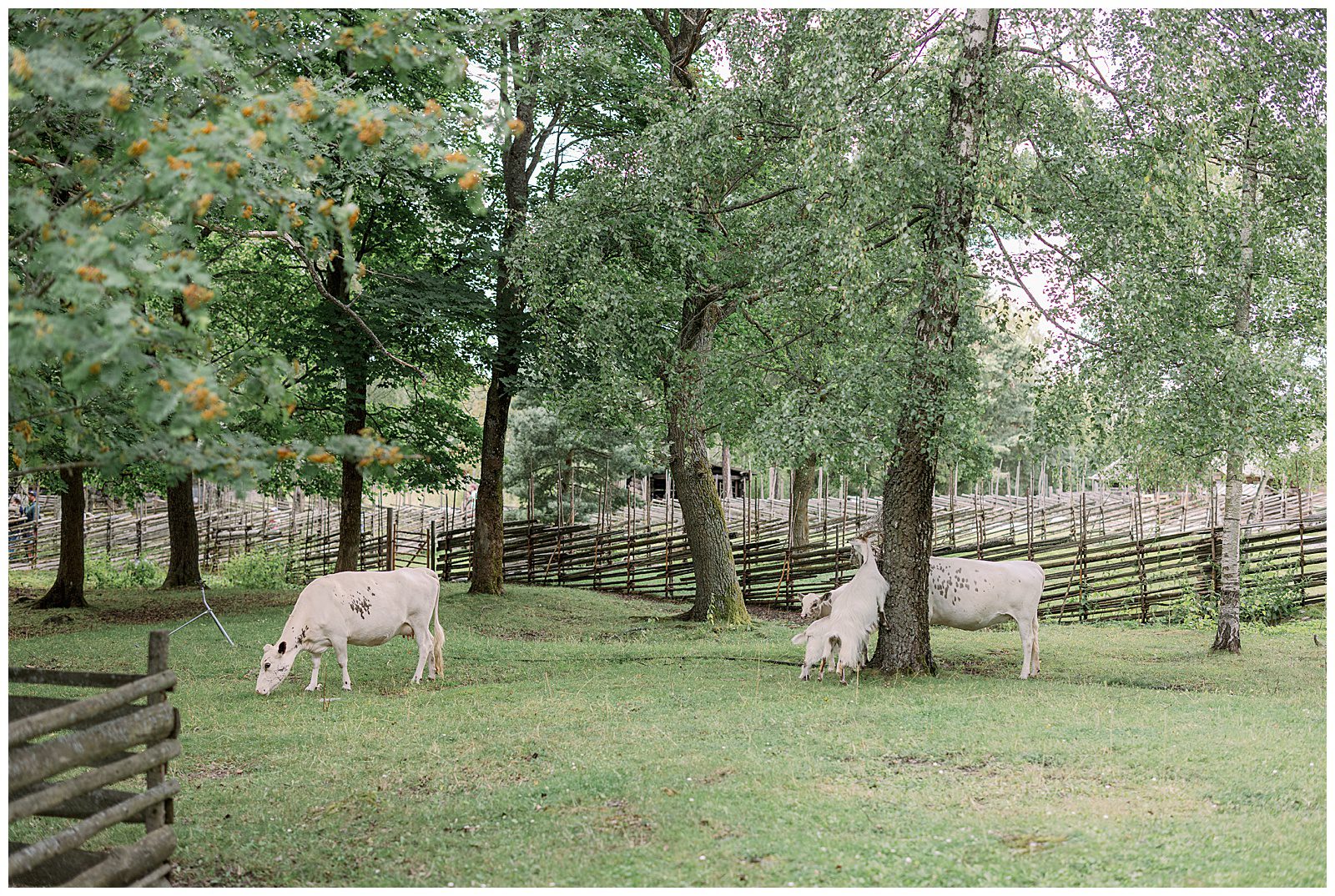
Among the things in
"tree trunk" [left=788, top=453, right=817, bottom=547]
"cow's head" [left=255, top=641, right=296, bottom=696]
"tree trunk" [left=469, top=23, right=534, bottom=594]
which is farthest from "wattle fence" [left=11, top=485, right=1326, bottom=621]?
"cow's head" [left=255, top=641, right=296, bottom=696]

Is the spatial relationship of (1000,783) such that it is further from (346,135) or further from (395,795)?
(346,135)

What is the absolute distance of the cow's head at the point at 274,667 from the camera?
908cm

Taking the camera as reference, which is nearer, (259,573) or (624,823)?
(624,823)

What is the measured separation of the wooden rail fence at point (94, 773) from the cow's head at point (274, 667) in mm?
4299

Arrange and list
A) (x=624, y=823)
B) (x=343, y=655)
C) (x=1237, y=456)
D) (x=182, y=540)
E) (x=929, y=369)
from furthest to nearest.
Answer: (x=182, y=540) < (x=343, y=655) < (x=1237, y=456) < (x=929, y=369) < (x=624, y=823)

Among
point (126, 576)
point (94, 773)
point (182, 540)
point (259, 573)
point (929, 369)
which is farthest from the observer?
point (126, 576)

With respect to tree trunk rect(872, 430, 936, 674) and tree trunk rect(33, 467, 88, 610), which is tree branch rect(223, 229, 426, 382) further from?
tree trunk rect(33, 467, 88, 610)

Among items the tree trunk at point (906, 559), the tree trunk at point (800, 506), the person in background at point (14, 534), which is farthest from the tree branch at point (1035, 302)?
the person in background at point (14, 534)

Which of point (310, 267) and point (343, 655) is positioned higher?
point (310, 267)

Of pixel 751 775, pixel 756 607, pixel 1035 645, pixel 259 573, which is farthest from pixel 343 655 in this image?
pixel 259 573

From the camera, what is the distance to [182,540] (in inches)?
717

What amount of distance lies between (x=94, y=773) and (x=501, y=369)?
11.9m

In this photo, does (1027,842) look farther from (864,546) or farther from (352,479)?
(352,479)

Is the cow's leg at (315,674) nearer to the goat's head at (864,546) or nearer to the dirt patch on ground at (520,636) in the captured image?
the dirt patch on ground at (520,636)
